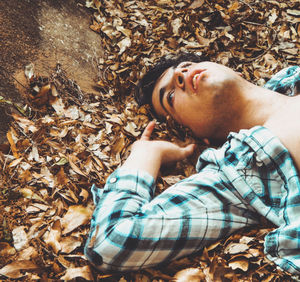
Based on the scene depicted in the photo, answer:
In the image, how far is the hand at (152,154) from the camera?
1670mm

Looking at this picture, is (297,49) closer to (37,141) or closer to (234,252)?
(234,252)

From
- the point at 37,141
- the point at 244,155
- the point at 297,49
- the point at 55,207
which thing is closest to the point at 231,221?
the point at 244,155

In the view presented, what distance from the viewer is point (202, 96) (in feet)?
5.77

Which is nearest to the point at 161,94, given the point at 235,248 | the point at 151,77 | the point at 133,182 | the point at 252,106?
the point at 151,77

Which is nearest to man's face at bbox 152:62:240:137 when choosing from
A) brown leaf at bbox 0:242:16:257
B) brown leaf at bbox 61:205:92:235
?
brown leaf at bbox 61:205:92:235

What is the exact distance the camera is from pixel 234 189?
145 cm

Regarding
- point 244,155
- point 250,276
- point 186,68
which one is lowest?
point 250,276

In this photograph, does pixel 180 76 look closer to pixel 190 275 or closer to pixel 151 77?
pixel 151 77

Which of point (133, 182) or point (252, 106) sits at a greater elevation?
point (252, 106)

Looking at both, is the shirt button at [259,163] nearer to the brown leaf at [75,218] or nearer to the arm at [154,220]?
the arm at [154,220]

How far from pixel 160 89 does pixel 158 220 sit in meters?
1.25

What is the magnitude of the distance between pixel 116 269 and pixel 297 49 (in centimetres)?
277

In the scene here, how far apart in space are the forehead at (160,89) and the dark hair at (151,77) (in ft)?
0.25

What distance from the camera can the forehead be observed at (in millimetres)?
2154
